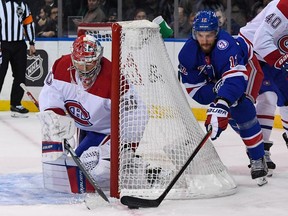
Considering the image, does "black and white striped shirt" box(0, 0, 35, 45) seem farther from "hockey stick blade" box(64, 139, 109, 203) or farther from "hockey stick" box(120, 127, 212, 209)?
"hockey stick" box(120, 127, 212, 209)

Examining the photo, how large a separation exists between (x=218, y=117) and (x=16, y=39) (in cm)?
386

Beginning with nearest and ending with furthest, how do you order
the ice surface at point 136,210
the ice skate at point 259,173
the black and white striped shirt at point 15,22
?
the ice surface at point 136,210 → the ice skate at point 259,173 → the black and white striped shirt at point 15,22

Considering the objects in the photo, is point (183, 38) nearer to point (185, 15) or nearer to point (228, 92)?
point (185, 15)

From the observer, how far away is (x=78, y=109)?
160 inches

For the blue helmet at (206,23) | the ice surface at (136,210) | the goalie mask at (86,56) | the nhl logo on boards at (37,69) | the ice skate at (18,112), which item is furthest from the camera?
the nhl logo on boards at (37,69)

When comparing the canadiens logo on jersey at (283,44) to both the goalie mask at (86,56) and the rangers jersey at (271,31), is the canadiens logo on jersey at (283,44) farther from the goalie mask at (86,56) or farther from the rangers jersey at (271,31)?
the goalie mask at (86,56)

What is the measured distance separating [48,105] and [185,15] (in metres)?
3.75

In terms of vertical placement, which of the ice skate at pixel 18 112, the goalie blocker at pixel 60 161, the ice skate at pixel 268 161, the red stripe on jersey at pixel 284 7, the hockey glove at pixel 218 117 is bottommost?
the ice skate at pixel 18 112

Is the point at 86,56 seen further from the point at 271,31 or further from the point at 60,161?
the point at 271,31

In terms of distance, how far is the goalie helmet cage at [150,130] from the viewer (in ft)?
12.2

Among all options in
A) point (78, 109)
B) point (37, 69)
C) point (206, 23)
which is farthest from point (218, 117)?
point (37, 69)

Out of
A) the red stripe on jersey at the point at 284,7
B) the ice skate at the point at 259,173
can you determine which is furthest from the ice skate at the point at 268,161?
the red stripe on jersey at the point at 284,7

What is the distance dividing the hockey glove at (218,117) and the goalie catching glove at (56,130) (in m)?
0.59

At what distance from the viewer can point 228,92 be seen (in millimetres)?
3896
